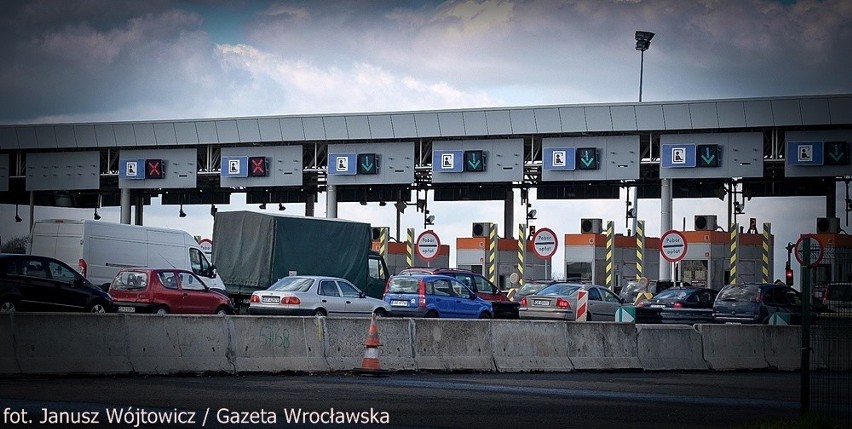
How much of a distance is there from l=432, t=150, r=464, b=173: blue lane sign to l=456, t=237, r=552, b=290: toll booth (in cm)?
349

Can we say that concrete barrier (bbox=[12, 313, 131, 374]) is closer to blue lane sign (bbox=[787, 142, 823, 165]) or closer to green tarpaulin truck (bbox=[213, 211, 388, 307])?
green tarpaulin truck (bbox=[213, 211, 388, 307])

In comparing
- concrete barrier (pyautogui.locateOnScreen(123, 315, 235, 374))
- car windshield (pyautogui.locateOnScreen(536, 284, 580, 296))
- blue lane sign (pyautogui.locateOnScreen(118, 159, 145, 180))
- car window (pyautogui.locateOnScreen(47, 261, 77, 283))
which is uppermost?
blue lane sign (pyautogui.locateOnScreen(118, 159, 145, 180))

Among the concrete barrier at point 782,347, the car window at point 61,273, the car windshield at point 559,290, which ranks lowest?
the concrete barrier at point 782,347

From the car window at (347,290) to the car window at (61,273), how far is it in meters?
7.03

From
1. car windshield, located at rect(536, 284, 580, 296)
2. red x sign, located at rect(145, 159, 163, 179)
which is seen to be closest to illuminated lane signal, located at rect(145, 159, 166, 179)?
red x sign, located at rect(145, 159, 163, 179)

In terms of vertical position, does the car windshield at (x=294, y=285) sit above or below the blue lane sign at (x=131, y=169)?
below

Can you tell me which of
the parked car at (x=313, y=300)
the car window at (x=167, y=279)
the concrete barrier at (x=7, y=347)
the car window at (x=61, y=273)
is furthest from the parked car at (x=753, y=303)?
the concrete barrier at (x=7, y=347)

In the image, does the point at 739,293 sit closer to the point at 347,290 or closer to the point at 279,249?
the point at 347,290

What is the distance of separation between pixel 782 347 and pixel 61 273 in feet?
49.4

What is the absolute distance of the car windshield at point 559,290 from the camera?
36.2 meters

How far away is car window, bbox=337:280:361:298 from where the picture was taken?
3161cm

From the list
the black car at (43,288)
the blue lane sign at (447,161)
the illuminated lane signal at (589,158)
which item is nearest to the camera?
the black car at (43,288)

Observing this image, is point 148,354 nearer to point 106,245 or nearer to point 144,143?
point 106,245

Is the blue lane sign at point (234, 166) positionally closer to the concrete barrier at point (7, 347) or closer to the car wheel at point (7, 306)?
the car wheel at point (7, 306)
